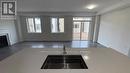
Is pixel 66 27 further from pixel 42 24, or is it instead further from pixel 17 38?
pixel 17 38

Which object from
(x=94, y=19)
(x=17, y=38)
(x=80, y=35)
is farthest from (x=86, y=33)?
(x=17, y=38)

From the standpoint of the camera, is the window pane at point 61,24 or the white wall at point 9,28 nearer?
the white wall at point 9,28

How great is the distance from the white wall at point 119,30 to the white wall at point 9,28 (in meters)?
7.10

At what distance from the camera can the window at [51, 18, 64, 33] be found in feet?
28.1

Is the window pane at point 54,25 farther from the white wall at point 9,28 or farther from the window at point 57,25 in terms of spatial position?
the white wall at point 9,28

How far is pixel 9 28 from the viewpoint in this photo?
706 centimetres

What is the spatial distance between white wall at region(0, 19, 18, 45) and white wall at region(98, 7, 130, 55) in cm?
710

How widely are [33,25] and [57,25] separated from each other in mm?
2223

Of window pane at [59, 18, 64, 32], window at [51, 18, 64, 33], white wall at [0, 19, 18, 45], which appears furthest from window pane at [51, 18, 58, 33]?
white wall at [0, 19, 18, 45]

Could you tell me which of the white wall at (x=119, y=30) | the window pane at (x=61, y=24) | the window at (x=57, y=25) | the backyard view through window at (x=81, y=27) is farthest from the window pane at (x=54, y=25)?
the white wall at (x=119, y=30)

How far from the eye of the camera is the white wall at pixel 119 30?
439cm

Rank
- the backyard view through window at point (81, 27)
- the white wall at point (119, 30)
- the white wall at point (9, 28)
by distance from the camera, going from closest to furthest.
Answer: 1. the white wall at point (119, 30)
2. the white wall at point (9, 28)
3. the backyard view through window at point (81, 27)

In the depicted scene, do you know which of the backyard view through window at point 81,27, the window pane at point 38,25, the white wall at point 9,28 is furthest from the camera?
the backyard view through window at point 81,27

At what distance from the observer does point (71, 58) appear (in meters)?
1.63
